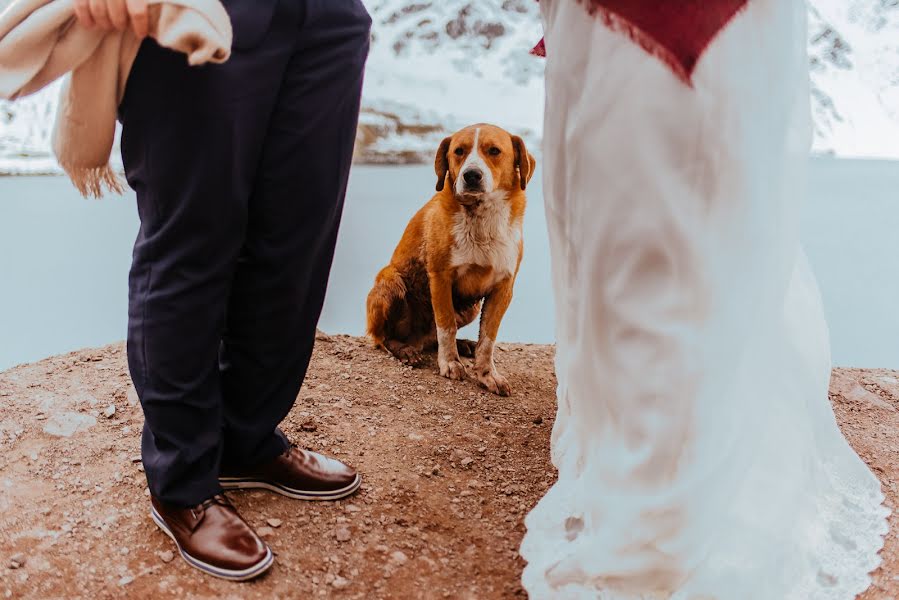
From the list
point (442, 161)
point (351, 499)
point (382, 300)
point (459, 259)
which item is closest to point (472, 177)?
point (442, 161)

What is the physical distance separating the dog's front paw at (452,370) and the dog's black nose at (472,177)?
1.88 ft

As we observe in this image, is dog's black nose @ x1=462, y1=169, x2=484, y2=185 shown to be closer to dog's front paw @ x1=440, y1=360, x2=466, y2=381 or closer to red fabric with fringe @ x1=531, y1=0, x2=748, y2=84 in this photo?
dog's front paw @ x1=440, y1=360, x2=466, y2=381

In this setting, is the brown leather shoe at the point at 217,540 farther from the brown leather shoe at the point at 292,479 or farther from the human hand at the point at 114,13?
the human hand at the point at 114,13

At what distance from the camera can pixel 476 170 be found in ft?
6.91

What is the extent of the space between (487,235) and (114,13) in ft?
4.62

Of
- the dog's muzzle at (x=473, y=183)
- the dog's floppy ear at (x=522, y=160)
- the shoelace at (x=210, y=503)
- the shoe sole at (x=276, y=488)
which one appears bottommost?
the shoe sole at (x=276, y=488)

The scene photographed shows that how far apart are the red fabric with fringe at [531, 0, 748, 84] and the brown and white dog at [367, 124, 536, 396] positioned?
122cm

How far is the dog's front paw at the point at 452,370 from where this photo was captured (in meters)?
2.30

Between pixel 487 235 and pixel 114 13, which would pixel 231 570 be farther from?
pixel 487 235

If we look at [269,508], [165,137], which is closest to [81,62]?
[165,137]

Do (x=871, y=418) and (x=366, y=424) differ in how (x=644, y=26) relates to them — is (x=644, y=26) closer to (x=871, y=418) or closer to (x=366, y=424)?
(x=366, y=424)

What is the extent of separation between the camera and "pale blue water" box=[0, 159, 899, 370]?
2311mm

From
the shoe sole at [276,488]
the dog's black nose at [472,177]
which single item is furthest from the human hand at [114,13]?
the dog's black nose at [472,177]

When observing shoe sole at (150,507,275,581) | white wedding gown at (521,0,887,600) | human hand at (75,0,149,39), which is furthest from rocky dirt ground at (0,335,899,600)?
human hand at (75,0,149,39)
